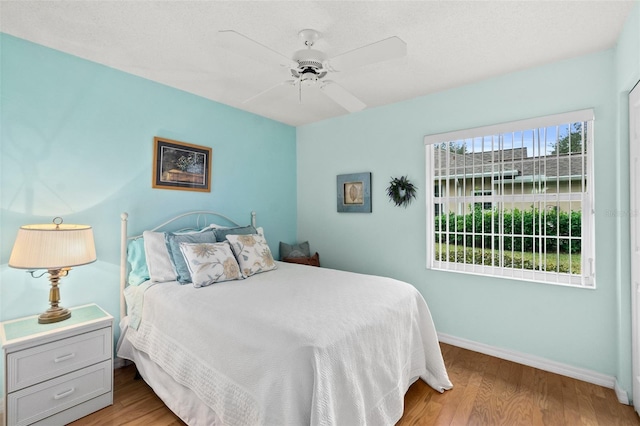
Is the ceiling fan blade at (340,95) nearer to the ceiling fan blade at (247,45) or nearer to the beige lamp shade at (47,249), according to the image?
the ceiling fan blade at (247,45)

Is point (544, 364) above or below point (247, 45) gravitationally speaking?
below

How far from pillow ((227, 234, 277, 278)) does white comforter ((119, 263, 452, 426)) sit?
0.22 m

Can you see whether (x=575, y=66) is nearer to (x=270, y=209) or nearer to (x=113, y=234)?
(x=270, y=209)

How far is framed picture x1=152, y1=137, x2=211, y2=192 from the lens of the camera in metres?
2.93

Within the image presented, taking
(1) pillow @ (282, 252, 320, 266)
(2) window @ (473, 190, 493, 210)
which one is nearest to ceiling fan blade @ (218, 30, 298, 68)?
(2) window @ (473, 190, 493, 210)

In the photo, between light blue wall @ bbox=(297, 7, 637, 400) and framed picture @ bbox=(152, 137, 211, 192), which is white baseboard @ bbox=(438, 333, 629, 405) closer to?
light blue wall @ bbox=(297, 7, 637, 400)

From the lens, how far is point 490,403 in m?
2.16

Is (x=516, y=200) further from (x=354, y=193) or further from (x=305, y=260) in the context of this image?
(x=305, y=260)

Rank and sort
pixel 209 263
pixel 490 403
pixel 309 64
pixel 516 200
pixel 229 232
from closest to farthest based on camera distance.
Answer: pixel 309 64 < pixel 490 403 < pixel 209 263 < pixel 516 200 < pixel 229 232

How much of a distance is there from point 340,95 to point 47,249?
2164 millimetres

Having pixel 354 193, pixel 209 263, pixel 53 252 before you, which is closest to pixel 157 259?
pixel 209 263

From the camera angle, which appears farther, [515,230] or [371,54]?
[515,230]

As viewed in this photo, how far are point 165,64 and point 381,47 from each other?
1852 mm

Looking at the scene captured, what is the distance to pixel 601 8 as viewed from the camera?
185 centimetres
